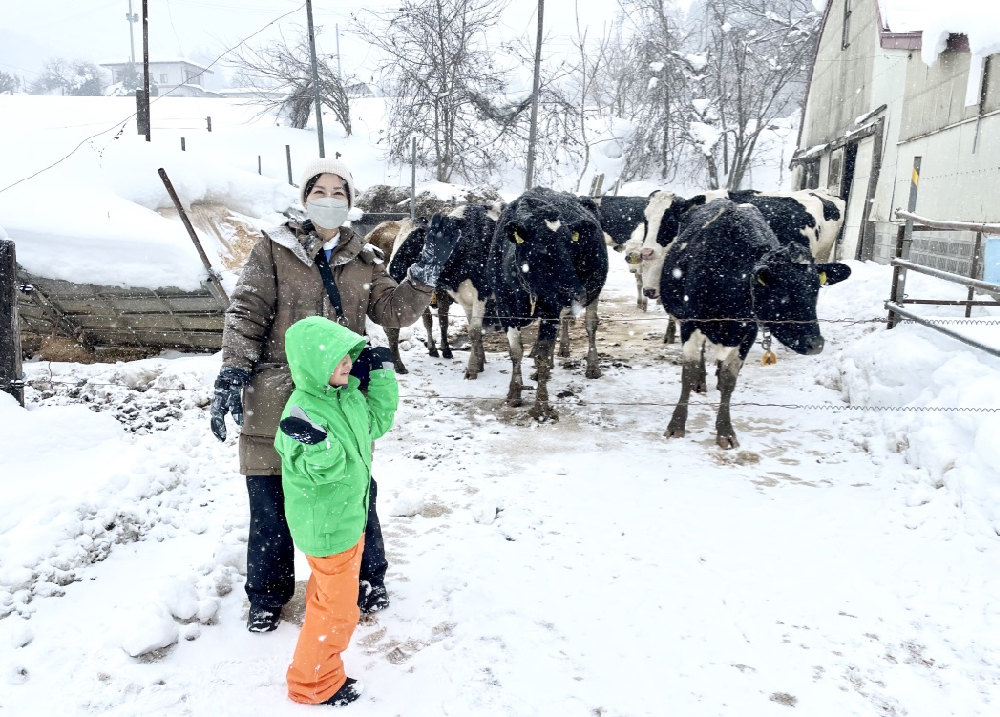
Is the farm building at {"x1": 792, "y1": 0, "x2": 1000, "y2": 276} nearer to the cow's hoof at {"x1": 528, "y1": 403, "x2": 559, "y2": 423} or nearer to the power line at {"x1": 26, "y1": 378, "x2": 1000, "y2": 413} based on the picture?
the power line at {"x1": 26, "y1": 378, "x2": 1000, "y2": 413}

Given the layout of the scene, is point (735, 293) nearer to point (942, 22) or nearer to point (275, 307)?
point (275, 307)

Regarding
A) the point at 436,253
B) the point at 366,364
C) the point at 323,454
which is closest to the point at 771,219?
the point at 436,253

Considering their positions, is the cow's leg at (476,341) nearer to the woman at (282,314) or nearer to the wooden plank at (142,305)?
the wooden plank at (142,305)

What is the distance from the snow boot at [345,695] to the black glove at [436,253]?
1.64 metres

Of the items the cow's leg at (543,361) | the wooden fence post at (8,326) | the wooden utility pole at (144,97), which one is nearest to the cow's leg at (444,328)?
the cow's leg at (543,361)

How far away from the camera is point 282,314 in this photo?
106 inches

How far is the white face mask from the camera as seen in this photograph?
107 inches

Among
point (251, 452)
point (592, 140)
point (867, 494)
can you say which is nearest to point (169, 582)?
point (251, 452)

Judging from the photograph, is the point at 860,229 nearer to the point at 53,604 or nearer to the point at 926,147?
the point at 926,147

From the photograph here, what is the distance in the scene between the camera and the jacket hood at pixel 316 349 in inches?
87.8

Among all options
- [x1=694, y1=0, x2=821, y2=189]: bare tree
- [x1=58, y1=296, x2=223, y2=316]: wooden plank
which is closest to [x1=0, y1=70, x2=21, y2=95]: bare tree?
[x1=694, y1=0, x2=821, y2=189]: bare tree

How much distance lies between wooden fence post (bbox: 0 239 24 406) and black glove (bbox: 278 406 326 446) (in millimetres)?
3241

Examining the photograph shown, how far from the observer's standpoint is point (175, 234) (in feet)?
22.9

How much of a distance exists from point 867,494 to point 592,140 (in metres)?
30.5
